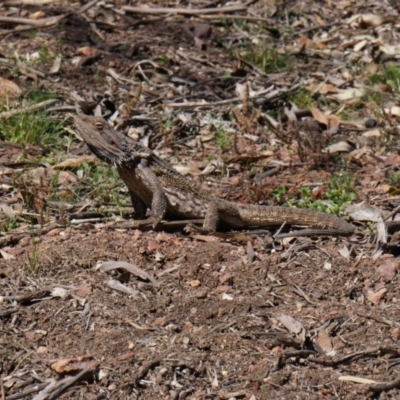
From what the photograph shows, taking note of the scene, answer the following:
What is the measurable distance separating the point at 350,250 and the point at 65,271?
6.58ft

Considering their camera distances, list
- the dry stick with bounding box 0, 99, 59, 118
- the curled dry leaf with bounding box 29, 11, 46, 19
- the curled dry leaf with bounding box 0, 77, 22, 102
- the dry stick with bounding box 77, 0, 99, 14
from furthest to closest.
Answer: the dry stick with bounding box 77, 0, 99, 14, the curled dry leaf with bounding box 29, 11, 46, 19, the curled dry leaf with bounding box 0, 77, 22, 102, the dry stick with bounding box 0, 99, 59, 118

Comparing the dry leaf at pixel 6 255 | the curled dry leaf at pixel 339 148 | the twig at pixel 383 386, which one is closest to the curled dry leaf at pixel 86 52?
the curled dry leaf at pixel 339 148

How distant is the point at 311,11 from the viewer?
1174 centimetres

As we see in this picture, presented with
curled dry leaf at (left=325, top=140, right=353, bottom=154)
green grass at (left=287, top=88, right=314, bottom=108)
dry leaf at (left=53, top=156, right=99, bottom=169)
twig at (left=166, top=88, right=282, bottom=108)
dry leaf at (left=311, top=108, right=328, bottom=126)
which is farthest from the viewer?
green grass at (left=287, top=88, right=314, bottom=108)

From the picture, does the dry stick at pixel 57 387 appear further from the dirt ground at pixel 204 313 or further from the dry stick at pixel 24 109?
the dry stick at pixel 24 109

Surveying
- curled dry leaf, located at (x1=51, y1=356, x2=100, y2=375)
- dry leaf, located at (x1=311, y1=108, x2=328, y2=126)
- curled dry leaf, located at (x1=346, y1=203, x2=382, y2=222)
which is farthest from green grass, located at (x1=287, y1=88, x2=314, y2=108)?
curled dry leaf, located at (x1=51, y1=356, x2=100, y2=375)

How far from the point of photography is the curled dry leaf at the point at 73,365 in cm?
534

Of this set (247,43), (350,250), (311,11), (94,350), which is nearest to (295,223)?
(350,250)

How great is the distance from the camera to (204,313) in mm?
5926

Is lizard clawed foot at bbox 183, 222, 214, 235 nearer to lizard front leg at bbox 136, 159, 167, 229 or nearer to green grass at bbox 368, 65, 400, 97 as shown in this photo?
lizard front leg at bbox 136, 159, 167, 229

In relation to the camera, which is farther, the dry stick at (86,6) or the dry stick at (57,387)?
the dry stick at (86,6)

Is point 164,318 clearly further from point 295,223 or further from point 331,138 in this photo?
point 331,138

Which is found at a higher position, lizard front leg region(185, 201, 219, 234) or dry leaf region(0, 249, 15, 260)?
dry leaf region(0, 249, 15, 260)

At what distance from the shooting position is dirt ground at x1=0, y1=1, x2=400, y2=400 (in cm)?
538
